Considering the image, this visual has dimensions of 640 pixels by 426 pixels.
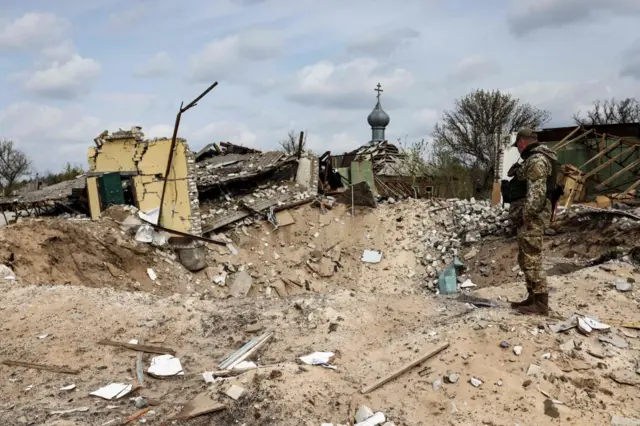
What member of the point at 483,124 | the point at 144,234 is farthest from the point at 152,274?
the point at 483,124

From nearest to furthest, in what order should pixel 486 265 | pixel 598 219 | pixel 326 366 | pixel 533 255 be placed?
pixel 326 366, pixel 533 255, pixel 598 219, pixel 486 265

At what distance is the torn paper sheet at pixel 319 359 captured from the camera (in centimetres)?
415

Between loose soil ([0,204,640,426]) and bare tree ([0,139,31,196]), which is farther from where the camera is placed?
bare tree ([0,139,31,196])

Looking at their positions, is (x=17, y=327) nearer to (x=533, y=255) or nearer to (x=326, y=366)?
(x=326, y=366)

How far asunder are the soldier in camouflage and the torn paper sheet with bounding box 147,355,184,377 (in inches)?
129

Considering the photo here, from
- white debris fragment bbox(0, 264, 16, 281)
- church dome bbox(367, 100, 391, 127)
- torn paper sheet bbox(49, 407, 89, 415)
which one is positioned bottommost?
torn paper sheet bbox(49, 407, 89, 415)

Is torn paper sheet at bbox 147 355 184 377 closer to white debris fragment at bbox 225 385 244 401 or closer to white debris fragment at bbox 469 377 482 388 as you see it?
white debris fragment at bbox 225 385 244 401

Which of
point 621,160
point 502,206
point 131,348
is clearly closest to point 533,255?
point 131,348

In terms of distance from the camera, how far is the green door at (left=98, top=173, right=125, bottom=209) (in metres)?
11.5

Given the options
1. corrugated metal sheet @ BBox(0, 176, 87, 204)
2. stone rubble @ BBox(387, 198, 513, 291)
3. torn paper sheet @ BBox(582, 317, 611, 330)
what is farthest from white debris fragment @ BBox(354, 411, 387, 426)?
corrugated metal sheet @ BBox(0, 176, 87, 204)

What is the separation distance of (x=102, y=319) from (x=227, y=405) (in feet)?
8.47

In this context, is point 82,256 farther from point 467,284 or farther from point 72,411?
point 467,284

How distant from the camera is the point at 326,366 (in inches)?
161

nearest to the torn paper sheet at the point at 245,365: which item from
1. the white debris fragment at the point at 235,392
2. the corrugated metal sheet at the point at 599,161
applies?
the white debris fragment at the point at 235,392
